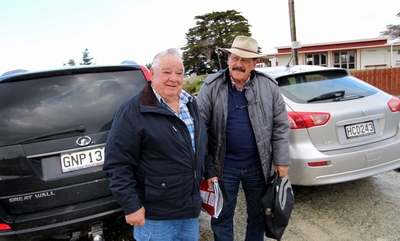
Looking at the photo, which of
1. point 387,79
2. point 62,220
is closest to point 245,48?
point 62,220

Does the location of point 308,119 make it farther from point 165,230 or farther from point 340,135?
point 165,230

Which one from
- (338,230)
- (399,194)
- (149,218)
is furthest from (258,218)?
(399,194)

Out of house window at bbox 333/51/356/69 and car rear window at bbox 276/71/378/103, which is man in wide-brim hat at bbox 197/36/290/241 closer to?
car rear window at bbox 276/71/378/103

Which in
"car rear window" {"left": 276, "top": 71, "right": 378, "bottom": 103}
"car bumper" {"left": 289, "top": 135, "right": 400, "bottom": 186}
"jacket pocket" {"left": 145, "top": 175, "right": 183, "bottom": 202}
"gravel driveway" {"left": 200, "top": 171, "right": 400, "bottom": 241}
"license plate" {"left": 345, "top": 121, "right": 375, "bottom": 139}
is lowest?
"gravel driveway" {"left": 200, "top": 171, "right": 400, "bottom": 241}

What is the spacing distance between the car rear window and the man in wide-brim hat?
89 cm

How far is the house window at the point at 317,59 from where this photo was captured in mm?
27484

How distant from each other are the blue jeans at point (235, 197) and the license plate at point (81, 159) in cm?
94

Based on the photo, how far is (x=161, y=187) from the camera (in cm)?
163

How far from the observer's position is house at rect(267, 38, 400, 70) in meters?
25.7

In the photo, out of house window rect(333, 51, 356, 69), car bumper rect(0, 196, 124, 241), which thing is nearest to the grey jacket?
car bumper rect(0, 196, 124, 241)

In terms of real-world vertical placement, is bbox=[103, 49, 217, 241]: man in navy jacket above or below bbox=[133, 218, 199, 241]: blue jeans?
above

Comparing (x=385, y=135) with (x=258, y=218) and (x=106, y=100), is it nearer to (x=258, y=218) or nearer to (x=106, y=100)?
(x=258, y=218)

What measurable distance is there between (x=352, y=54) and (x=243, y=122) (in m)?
29.0

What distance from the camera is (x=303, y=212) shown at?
3139 millimetres
